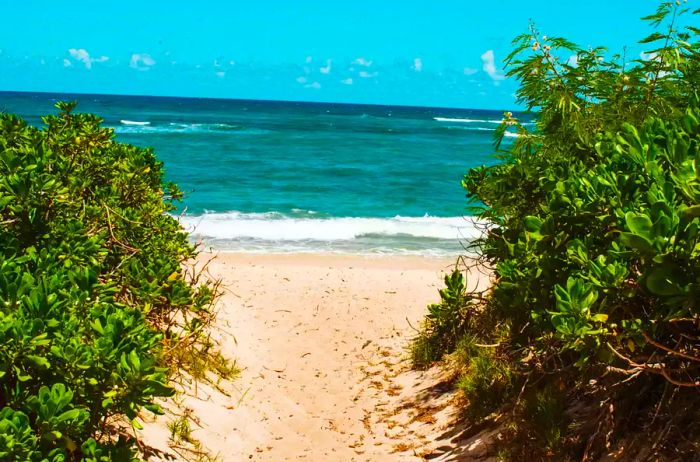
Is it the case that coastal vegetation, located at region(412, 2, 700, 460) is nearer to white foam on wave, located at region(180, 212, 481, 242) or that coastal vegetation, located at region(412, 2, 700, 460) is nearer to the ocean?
the ocean

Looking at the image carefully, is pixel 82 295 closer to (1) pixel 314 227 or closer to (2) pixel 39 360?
(2) pixel 39 360

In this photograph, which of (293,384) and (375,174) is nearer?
(293,384)

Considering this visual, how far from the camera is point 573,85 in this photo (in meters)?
5.52

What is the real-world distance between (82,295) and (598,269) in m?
2.49

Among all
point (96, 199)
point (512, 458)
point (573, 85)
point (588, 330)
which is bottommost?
point (512, 458)

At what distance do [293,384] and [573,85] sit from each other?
4.01 metres

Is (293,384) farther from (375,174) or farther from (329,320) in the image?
(375,174)

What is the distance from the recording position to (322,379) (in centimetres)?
728

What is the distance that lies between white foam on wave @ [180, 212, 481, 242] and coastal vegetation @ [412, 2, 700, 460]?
1052 cm

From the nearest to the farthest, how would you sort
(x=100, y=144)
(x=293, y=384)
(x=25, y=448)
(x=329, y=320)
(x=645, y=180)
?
(x=25, y=448) < (x=645, y=180) < (x=100, y=144) < (x=293, y=384) < (x=329, y=320)

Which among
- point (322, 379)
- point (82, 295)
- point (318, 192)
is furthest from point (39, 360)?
point (318, 192)

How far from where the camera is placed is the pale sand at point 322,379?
5367 millimetres

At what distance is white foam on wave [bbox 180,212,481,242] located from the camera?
17.1m

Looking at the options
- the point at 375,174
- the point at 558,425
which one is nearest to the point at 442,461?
the point at 558,425
